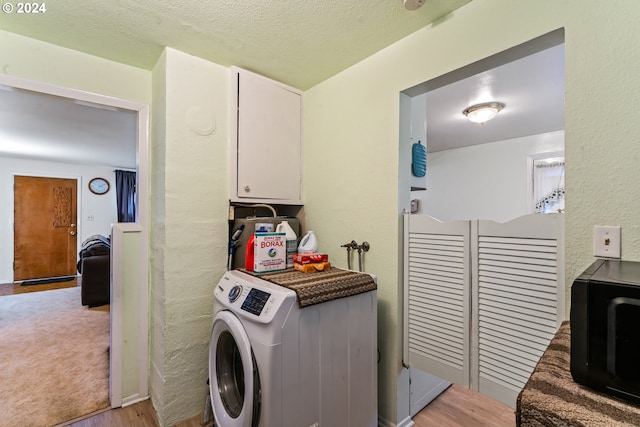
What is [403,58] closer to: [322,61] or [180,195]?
[322,61]

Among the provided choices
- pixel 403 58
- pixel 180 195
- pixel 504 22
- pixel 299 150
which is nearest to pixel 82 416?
pixel 180 195

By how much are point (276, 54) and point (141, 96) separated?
3.20 ft

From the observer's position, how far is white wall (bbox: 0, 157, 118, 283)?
197 inches

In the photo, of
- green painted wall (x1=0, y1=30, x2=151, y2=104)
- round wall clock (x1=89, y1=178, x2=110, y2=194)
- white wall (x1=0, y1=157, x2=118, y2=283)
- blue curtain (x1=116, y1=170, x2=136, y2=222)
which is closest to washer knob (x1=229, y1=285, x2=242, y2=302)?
green painted wall (x1=0, y1=30, x2=151, y2=104)

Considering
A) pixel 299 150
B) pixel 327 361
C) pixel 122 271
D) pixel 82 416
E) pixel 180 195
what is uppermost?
pixel 299 150

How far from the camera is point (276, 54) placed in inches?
68.5

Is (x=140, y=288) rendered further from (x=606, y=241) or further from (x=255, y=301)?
(x=606, y=241)

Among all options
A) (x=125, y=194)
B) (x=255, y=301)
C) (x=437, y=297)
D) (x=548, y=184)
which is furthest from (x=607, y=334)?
(x=125, y=194)

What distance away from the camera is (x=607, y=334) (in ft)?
2.05

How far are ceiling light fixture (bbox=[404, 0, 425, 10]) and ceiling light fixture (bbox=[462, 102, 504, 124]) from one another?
161 centimetres

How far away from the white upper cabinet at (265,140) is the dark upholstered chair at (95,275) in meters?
3.02

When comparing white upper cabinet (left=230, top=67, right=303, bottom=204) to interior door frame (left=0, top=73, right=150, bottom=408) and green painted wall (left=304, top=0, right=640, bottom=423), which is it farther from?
interior door frame (left=0, top=73, right=150, bottom=408)

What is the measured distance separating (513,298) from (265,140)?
1707 millimetres

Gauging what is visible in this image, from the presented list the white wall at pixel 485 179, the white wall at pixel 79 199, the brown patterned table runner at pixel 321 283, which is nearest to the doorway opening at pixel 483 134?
the white wall at pixel 485 179
